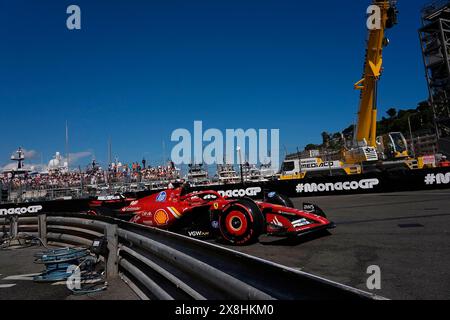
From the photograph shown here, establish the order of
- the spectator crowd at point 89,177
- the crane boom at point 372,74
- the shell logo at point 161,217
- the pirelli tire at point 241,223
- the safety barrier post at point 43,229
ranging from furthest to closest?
the spectator crowd at point 89,177 < the crane boom at point 372,74 < the safety barrier post at point 43,229 < the shell logo at point 161,217 < the pirelli tire at point 241,223

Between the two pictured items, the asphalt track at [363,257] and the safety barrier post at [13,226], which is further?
the safety barrier post at [13,226]

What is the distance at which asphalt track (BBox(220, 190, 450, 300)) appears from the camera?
3.75m

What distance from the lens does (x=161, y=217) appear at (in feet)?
25.2

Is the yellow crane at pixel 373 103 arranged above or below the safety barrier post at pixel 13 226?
above

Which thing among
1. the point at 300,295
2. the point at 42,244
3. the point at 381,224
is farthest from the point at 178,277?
the point at 42,244

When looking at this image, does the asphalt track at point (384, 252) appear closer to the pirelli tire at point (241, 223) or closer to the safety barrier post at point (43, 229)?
the pirelli tire at point (241, 223)

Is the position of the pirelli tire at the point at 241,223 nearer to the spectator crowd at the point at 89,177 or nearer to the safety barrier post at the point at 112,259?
the safety barrier post at the point at 112,259

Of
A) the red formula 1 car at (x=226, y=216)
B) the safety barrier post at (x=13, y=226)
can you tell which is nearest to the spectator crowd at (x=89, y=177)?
the safety barrier post at (x=13, y=226)

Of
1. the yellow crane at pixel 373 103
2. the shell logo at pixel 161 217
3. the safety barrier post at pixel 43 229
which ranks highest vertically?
the yellow crane at pixel 373 103

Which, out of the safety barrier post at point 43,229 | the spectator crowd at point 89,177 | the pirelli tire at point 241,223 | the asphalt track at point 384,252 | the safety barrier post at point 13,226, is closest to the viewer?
the asphalt track at point 384,252

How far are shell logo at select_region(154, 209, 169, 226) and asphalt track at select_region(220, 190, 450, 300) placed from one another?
201 cm

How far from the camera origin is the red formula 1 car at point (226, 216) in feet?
20.8

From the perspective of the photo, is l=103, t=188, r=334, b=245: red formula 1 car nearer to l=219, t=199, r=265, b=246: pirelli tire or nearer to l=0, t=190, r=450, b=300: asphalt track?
l=219, t=199, r=265, b=246: pirelli tire
